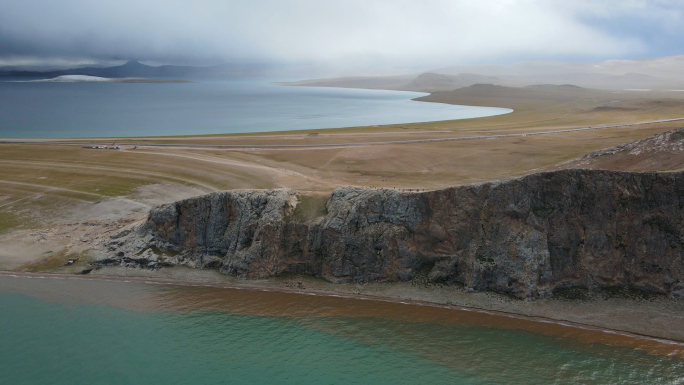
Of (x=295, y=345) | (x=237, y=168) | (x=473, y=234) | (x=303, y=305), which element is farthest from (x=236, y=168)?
(x=473, y=234)

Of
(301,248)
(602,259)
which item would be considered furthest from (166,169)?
(602,259)

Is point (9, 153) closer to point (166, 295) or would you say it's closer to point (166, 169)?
point (166, 169)

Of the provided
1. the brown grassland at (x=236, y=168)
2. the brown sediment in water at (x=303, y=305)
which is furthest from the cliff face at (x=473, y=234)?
the brown grassland at (x=236, y=168)

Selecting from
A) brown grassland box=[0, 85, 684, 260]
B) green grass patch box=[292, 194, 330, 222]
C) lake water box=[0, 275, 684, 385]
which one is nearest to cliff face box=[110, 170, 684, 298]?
green grass patch box=[292, 194, 330, 222]

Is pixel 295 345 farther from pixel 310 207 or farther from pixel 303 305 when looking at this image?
pixel 310 207

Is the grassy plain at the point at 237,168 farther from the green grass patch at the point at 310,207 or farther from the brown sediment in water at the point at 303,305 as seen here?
the brown sediment in water at the point at 303,305
